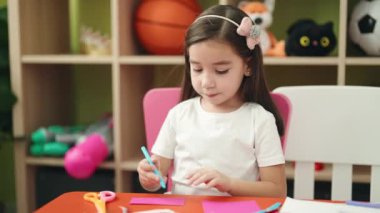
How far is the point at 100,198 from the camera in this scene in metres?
0.81

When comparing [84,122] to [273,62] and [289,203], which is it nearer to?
[273,62]

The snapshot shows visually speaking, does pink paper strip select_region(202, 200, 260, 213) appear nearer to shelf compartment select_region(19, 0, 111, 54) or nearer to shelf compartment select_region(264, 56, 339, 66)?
shelf compartment select_region(264, 56, 339, 66)

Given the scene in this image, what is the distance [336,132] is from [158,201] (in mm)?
479

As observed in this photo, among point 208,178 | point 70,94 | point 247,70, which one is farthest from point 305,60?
point 70,94

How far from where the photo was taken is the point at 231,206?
0.78m

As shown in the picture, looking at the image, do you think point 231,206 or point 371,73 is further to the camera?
point 371,73

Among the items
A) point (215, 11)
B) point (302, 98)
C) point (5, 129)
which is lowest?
point (5, 129)

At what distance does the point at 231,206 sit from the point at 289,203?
0.30ft

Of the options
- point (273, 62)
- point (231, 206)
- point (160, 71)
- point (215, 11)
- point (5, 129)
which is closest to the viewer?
point (231, 206)

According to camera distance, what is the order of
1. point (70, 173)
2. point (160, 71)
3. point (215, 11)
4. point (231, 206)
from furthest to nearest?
point (160, 71)
point (70, 173)
point (215, 11)
point (231, 206)

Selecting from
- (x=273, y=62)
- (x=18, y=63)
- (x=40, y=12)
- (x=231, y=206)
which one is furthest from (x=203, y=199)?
(x=40, y=12)

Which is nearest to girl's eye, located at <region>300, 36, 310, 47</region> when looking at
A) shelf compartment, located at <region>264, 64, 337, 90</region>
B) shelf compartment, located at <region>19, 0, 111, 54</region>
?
shelf compartment, located at <region>264, 64, 337, 90</region>

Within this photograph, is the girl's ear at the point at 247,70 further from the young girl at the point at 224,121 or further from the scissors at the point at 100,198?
the scissors at the point at 100,198

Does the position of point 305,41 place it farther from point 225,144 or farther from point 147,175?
point 147,175
